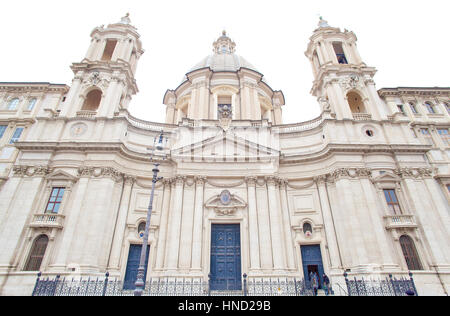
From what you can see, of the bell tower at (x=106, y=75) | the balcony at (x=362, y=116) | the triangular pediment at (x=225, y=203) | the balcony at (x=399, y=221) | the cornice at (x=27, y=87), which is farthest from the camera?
the cornice at (x=27, y=87)

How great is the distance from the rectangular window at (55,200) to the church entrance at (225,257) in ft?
37.6

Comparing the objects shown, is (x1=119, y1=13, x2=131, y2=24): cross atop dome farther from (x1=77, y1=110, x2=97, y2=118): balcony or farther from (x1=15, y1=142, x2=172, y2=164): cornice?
(x1=15, y1=142, x2=172, y2=164): cornice

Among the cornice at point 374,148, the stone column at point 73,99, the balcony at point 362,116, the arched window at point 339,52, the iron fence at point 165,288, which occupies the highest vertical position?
the arched window at point 339,52

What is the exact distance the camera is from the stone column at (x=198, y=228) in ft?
55.5

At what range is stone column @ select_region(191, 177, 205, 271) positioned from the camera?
55.5ft

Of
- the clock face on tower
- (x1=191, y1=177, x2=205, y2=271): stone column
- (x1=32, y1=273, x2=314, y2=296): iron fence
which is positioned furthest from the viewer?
the clock face on tower

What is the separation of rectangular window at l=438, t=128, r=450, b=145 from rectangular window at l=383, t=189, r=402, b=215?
8.07 meters

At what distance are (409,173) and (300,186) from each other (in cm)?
809

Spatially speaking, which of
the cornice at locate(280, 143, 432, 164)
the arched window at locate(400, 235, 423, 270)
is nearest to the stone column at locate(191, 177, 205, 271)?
the cornice at locate(280, 143, 432, 164)

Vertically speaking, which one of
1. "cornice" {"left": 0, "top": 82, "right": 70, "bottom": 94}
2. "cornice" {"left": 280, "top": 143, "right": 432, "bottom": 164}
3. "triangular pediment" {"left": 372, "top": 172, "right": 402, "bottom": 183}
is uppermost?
"cornice" {"left": 0, "top": 82, "right": 70, "bottom": 94}

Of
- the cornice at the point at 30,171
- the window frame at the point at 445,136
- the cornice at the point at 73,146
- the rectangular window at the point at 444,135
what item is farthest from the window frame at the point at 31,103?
the rectangular window at the point at 444,135

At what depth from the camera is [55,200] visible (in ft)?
58.7

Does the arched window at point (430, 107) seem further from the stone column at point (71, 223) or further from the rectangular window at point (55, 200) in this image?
the rectangular window at point (55, 200)
